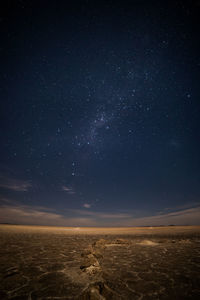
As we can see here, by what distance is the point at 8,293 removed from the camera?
10.8ft

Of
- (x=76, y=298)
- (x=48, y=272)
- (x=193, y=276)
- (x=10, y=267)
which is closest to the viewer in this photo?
(x=76, y=298)

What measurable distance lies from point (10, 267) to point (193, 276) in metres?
5.46

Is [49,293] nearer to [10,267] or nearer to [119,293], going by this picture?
[119,293]

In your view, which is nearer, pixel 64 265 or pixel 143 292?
pixel 143 292

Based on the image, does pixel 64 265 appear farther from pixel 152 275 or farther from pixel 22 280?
pixel 152 275

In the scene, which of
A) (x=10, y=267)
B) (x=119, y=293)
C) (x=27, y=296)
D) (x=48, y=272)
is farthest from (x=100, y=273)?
(x=10, y=267)

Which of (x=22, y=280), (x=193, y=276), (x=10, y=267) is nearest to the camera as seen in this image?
(x=22, y=280)

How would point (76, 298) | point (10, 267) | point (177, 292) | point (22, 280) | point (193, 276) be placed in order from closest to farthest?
1. point (76, 298)
2. point (177, 292)
3. point (22, 280)
4. point (193, 276)
5. point (10, 267)

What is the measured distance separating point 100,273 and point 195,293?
236 centimetres

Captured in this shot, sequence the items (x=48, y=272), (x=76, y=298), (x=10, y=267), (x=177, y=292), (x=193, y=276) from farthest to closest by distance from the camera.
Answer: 1. (x=10, y=267)
2. (x=48, y=272)
3. (x=193, y=276)
4. (x=177, y=292)
5. (x=76, y=298)

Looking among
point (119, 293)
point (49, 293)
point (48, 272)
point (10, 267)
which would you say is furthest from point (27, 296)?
point (10, 267)

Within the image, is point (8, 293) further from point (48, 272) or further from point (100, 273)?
point (100, 273)

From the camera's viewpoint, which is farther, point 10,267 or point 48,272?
point 10,267

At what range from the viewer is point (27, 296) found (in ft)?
10.5
